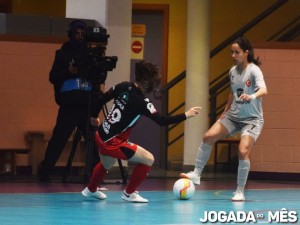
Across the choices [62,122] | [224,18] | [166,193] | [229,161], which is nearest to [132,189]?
[166,193]

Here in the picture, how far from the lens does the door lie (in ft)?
58.5

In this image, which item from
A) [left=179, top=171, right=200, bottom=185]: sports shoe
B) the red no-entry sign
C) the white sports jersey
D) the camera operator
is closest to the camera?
the white sports jersey

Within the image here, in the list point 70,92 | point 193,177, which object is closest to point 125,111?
point 193,177

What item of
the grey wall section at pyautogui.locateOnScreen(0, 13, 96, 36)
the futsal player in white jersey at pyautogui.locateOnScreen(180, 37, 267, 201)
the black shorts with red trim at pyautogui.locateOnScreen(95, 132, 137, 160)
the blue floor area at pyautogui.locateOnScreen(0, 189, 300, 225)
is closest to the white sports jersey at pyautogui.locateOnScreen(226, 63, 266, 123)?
the futsal player in white jersey at pyautogui.locateOnScreen(180, 37, 267, 201)

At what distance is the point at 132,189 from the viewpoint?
10.1 meters

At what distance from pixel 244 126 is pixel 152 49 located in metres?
7.23

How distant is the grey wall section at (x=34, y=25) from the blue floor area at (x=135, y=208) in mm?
3597

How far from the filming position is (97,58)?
464 inches

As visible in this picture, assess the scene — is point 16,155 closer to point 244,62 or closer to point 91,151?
point 91,151

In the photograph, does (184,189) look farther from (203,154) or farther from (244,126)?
(244,126)

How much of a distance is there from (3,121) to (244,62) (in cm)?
479

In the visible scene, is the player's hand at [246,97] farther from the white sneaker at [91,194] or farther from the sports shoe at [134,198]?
the white sneaker at [91,194]

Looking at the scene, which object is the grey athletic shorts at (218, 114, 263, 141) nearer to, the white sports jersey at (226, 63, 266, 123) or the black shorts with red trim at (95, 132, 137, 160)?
the white sports jersey at (226, 63, 266, 123)

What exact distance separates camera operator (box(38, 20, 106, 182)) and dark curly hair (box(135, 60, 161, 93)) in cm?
241
